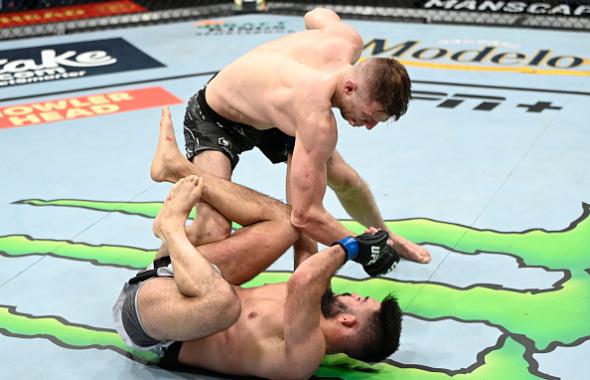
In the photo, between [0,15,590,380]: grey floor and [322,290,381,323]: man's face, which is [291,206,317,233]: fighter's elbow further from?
[0,15,590,380]: grey floor

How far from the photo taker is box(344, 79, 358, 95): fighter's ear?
276 cm

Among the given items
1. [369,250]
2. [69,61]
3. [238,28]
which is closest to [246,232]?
[369,250]

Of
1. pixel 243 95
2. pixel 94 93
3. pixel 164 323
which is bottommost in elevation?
pixel 94 93

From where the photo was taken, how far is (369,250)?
2822 mm

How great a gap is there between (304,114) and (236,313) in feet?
2.21

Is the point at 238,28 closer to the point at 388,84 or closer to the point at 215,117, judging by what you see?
the point at 215,117

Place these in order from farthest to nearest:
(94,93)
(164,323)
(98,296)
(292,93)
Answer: (94,93) → (98,296) → (292,93) → (164,323)

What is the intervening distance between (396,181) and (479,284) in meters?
1.05

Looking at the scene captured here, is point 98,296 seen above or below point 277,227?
below

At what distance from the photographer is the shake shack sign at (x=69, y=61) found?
6188 mm

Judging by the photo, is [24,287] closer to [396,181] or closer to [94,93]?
[396,181]

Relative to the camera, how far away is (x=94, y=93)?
5.84 metres

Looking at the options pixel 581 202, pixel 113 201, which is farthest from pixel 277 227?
pixel 581 202

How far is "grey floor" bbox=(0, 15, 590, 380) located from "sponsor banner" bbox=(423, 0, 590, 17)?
35 cm
